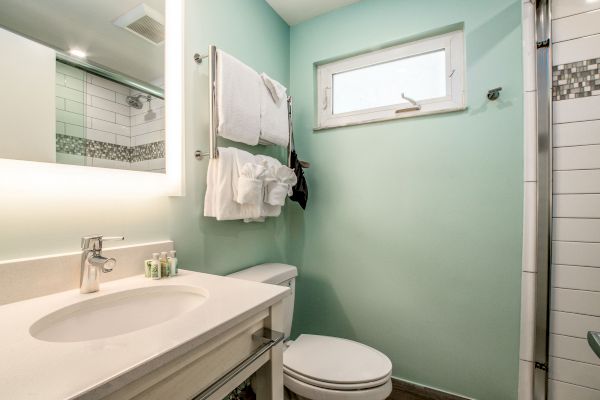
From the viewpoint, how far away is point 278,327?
0.79 meters

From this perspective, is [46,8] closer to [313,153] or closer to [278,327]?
[278,327]

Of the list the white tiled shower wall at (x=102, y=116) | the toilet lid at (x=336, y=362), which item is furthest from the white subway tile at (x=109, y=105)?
the toilet lid at (x=336, y=362)

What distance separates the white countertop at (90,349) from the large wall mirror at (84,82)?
44 cm

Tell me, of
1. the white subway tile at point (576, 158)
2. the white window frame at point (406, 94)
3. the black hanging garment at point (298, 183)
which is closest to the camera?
the white subway tile at point (576, 158)

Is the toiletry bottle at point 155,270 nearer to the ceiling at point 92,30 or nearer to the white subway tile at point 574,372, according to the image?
the ceiling at point 92,30

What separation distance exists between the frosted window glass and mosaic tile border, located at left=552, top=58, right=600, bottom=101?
44cm

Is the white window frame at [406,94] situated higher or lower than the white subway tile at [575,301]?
higher

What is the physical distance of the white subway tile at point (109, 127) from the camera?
35.9 inches

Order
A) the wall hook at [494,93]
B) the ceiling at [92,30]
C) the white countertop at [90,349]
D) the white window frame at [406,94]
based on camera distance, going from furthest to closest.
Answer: the white window frame at [406,94] < the wall hook at [494,93] < the ceiling at [92,30] < the white countertop at [90,349]

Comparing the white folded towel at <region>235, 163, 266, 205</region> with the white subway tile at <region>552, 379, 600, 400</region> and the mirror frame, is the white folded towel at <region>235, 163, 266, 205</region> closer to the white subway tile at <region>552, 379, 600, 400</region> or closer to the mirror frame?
the mirror frame

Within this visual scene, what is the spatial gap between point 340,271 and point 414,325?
0.47 m

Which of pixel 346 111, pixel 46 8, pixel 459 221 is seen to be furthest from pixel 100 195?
pixel 459 221

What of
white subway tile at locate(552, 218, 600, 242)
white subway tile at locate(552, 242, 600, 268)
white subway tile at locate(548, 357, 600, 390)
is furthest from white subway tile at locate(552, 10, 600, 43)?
white subway tile at locate(548, 357, 600, 390)

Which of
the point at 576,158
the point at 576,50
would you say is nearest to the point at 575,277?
the point at 576,158
